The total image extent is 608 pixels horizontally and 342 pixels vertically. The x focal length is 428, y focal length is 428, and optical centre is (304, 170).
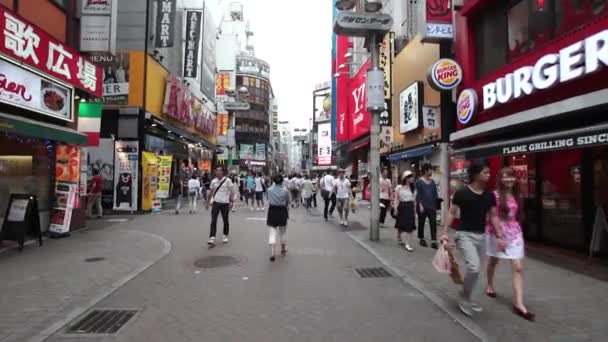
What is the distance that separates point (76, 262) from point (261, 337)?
494 cm

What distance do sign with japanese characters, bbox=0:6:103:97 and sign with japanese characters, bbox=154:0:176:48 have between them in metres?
6.69

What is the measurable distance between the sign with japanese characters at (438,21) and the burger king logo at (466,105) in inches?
83.2

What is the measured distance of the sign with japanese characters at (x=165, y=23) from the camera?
18250 millimetres

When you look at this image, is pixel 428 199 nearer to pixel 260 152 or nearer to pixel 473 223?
pixel 473 223

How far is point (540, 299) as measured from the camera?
17.8 ft

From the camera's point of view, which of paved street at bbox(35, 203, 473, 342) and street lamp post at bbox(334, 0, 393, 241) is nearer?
paved street at bbox(35, 203, 473, 342)

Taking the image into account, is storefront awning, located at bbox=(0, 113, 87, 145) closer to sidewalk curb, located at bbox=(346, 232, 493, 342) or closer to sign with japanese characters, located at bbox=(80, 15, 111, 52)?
sign with japanese characters, located at bbox=(80, 15, 111, 52)

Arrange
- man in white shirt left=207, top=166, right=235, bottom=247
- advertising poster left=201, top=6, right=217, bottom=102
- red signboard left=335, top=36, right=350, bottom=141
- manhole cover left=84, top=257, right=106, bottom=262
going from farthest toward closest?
1. red signboard left=335, top=36, right=350, bottom=141
2. advertising poster left=201, top=6, right=217, bottom=102
3. man in white shirt left=207, top=166, right=235, bottom=247
4. manhole cover left=84, top=257, right=106, bottom=262

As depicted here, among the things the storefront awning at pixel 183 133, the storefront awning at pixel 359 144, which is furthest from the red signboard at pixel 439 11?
the storefront awning at pixel 359 144

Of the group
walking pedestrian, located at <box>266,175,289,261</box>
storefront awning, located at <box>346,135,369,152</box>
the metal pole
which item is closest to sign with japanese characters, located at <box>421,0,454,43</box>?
the metal pole

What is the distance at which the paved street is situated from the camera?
4281mm

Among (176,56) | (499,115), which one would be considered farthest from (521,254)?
(176,56)

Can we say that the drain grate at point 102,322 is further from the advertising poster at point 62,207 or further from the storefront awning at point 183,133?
the storefront awning at point 183,133

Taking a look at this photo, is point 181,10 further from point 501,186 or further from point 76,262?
point 501,186
